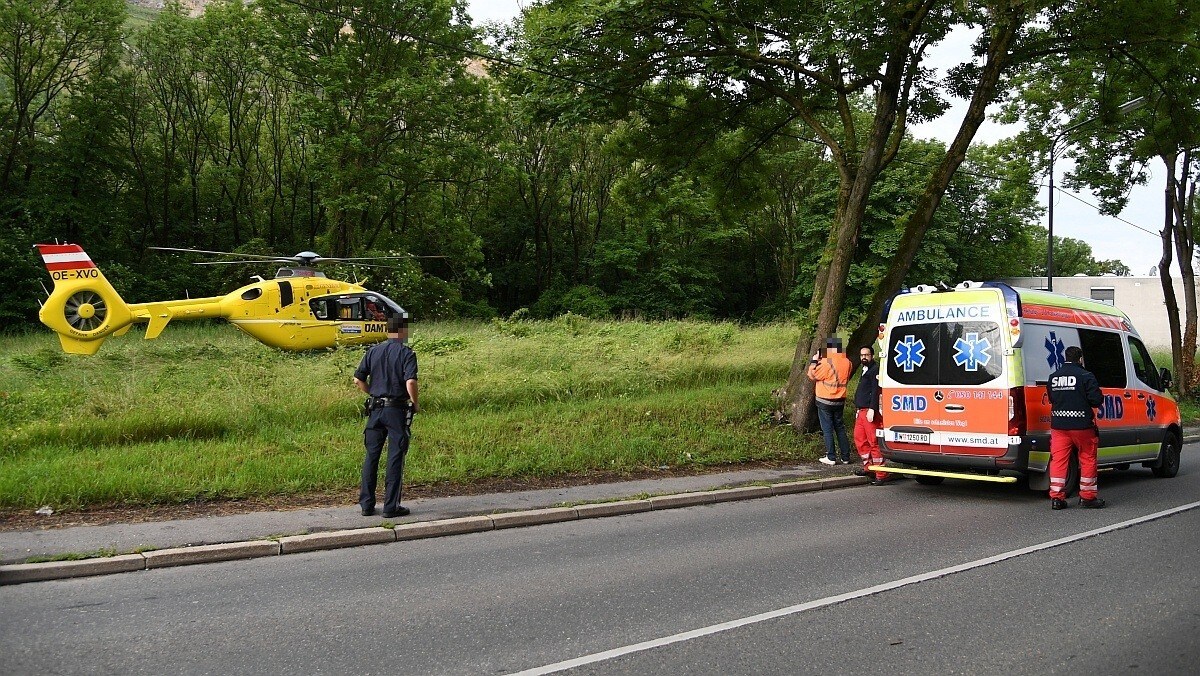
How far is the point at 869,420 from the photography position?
1155 cm

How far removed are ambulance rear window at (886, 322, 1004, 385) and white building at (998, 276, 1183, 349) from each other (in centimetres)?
4151

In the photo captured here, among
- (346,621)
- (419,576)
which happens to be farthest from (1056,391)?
(346,621)

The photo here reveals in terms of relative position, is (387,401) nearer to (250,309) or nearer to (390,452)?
(390,452)

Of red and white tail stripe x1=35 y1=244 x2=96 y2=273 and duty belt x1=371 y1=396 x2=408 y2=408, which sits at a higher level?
red and white tail stripe x1=35 y1=244 x2=96 y2=273

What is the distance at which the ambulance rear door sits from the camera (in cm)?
944

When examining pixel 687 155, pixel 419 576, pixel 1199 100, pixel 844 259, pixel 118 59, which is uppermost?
pixel 118 59

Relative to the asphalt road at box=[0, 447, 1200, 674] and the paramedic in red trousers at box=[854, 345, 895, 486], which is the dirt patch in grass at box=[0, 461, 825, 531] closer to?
the asphalt road at box=[0, 447, 1200, 674]

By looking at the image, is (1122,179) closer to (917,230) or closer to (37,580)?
(917,230)

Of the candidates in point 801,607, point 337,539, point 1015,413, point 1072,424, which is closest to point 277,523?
point 337,539

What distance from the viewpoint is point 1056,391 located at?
9219 millimetres

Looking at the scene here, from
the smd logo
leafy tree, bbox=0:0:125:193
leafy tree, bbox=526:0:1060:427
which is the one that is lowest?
the smd logo

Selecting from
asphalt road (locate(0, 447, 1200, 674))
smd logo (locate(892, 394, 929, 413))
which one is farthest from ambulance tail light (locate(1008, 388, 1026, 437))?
asphalt road (locate(0, 447, 1200, 674))

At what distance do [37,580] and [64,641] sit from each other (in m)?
1.74

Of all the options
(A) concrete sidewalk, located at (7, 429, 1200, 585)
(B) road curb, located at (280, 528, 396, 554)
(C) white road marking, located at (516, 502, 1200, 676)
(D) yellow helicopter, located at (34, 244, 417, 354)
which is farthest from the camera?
(D) yellow helicopter, located at (34, 244, 417, 354)
